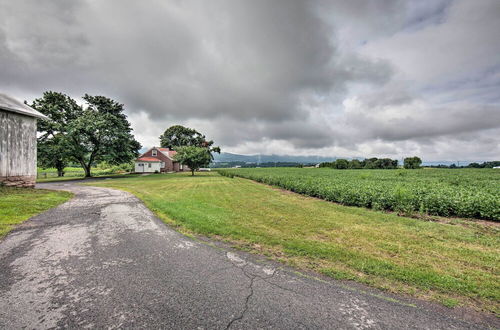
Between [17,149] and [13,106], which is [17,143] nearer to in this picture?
[17,149]

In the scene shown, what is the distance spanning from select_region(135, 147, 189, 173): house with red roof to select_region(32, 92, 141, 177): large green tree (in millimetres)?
14323

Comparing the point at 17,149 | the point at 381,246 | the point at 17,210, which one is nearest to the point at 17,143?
the point at 17,149

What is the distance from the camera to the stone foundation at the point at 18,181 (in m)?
12.0

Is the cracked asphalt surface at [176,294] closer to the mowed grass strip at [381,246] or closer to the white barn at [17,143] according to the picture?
the mowed grass strip at [381,246]

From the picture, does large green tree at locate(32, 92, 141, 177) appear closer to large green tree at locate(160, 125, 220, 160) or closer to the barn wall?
the barn wall

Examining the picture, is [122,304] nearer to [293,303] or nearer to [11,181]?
[293,303]

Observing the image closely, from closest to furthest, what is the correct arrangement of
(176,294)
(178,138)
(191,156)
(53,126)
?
(176,294) → (53,126) → (191,156) → (178,138)

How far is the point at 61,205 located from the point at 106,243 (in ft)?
21.6

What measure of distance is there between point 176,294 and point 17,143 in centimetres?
1722

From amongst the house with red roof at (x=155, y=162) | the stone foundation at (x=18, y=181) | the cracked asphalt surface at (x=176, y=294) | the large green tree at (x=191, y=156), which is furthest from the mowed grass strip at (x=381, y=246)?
the house with red roof at (x=155, y=162)

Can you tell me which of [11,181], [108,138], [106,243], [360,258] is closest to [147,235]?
[106,243]

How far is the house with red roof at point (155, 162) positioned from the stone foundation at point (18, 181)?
31.2 m

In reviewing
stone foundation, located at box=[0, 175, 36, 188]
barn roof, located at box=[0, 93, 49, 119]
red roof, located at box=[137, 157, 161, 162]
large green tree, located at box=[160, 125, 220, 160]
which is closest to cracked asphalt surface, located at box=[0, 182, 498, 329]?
stone foundation, located at box=[0, 175, 36, 188]

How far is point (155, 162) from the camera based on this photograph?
47.1 m
